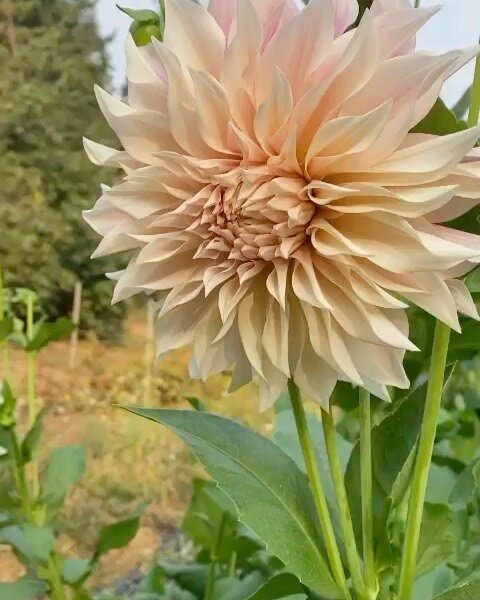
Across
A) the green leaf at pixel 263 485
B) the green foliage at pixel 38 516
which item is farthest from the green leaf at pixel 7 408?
the green leaf at pixel 263 485

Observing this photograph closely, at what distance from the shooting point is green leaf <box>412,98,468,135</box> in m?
0.26

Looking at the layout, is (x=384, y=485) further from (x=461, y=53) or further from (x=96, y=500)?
(x=96, y=500)

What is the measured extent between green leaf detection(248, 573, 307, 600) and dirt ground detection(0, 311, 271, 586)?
74 cm

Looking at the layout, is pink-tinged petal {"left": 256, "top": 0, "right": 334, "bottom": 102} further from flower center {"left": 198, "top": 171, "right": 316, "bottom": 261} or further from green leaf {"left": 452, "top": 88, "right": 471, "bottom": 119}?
green leaf {"left": 452, "top": 88, "right": 471, "bottom": 119}

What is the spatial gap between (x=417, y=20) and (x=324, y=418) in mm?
148

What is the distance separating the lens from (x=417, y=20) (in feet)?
0.79

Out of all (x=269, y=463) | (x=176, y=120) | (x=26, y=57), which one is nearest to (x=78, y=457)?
(x=269, y=463)

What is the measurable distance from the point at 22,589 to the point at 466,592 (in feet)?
1.40

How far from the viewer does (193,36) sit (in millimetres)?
257

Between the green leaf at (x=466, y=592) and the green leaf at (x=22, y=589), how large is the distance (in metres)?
0.42

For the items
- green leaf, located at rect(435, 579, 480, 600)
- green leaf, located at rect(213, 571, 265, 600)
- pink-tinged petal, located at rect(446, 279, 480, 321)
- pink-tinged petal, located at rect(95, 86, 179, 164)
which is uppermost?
pink-tinged petal, located at rect(95, 86, 179, 164)

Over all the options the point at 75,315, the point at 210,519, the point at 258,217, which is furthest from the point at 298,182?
the point at 75,315

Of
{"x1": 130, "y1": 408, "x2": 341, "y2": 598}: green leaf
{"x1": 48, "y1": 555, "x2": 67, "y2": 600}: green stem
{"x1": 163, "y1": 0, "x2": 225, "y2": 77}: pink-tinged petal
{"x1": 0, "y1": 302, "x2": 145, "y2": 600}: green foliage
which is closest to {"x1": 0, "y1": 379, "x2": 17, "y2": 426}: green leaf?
{"x1": 0, "y1": 302, "x2": 145, "y2": 600}: green foliage

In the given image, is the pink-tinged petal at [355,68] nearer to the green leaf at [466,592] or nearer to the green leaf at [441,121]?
the green leaf at [441,121]
